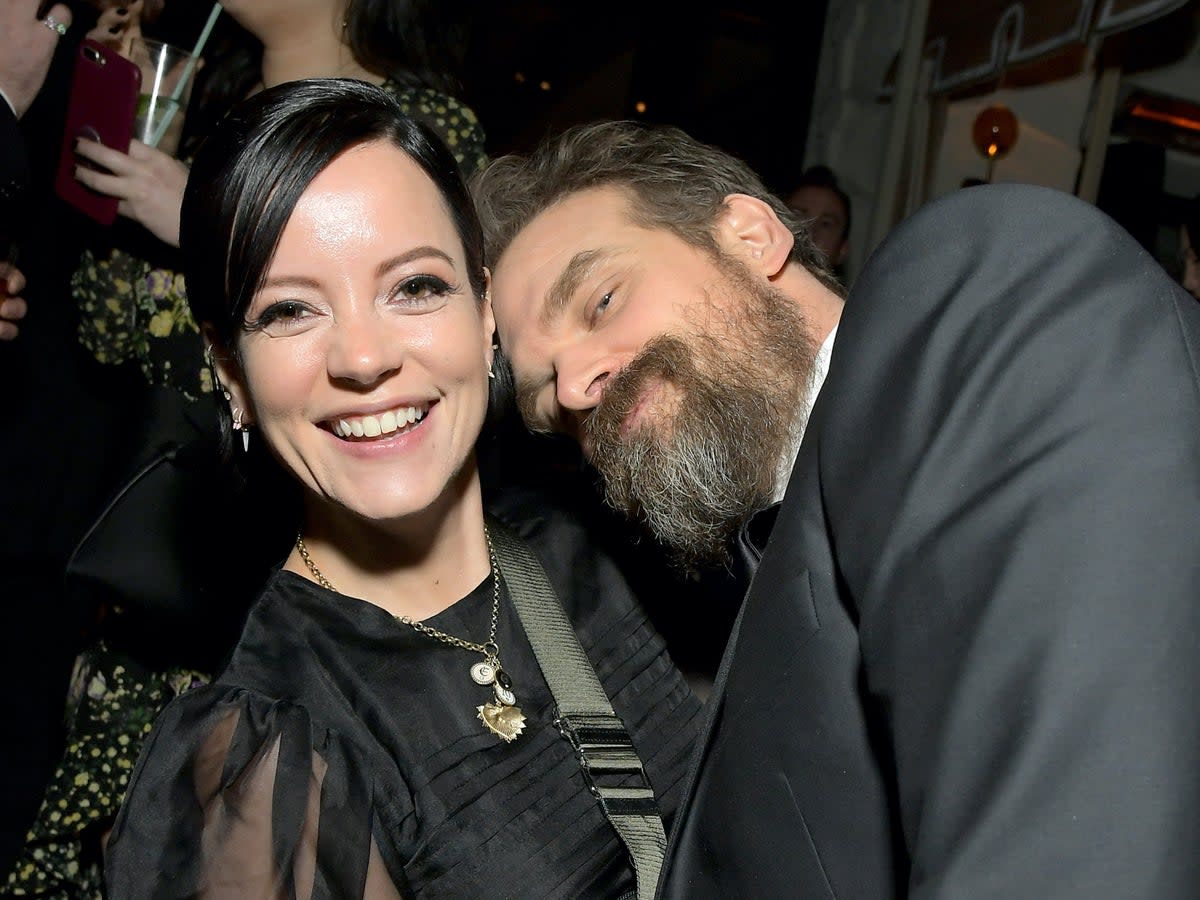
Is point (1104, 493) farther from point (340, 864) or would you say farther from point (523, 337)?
point (523, 337)

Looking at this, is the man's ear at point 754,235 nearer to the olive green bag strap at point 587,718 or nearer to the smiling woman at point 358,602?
the smiling woman at point 358,602

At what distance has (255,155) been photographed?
1.58 m

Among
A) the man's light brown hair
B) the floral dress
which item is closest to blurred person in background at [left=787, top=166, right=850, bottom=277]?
the man's light brown hair

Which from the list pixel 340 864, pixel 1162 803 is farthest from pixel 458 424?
pixel 1162 803

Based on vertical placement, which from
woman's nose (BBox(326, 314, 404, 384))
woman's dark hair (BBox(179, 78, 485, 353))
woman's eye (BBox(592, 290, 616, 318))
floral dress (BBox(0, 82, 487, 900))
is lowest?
floral dress (BBox(0, 82, 487, 900))

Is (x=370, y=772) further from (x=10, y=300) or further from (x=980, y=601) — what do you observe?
(x=10, y=300)

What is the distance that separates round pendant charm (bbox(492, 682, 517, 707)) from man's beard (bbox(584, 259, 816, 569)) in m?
0.39

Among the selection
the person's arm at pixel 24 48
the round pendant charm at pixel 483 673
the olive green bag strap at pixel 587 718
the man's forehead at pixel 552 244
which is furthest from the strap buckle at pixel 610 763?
the person's arm at pixel 24 48

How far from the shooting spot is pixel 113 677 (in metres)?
2.14

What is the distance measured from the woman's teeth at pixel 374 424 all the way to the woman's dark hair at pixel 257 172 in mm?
196

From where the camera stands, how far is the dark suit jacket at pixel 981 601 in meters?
0.78

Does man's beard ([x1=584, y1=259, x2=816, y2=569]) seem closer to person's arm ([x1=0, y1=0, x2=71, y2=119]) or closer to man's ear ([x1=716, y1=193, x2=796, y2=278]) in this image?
man's ear ([x1=716, y1=193, x2=796, y2=278])

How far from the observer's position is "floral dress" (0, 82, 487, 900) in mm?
2129

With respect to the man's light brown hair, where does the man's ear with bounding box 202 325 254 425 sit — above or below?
below
